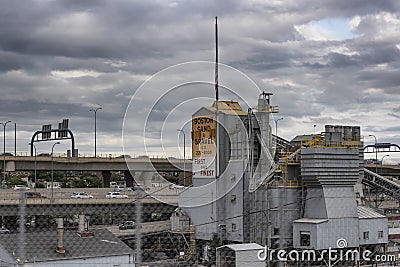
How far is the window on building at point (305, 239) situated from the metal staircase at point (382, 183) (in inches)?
241

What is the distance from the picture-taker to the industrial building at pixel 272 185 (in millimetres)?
15219

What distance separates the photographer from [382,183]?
21.2 m

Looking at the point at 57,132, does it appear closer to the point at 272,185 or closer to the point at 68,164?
the point at 68,164

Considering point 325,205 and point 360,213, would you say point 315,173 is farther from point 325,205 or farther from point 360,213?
point 360,213

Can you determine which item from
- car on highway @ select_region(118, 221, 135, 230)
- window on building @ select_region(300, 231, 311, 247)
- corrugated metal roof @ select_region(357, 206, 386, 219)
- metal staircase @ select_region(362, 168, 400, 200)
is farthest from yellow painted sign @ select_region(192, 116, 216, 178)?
metal staircase @ select_region(362, 168, 400, 200)

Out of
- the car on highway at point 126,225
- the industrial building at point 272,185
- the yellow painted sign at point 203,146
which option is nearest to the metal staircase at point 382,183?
the industrial building at point 272,185

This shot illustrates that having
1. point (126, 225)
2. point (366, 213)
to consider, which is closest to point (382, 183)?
point (366, 213)

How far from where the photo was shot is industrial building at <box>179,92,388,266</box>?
15219 millimetres

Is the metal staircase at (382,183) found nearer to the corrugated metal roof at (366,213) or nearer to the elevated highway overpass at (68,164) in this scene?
the corrugated metal roof at (366,213)

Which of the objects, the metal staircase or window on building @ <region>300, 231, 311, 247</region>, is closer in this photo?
window on building @ <region>300, 231, 311, 247</region>

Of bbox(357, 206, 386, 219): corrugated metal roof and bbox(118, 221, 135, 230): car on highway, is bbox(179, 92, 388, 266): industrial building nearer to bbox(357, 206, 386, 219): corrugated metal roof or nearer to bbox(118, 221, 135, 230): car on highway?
bbox(357, 206, 386, 219): corrugated metal roof

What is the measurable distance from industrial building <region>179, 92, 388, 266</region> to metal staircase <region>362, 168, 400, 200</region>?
3932 mm

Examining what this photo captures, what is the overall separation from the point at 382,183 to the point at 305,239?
23.8 feet

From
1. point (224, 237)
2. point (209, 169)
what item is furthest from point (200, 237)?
point (209, 169)
